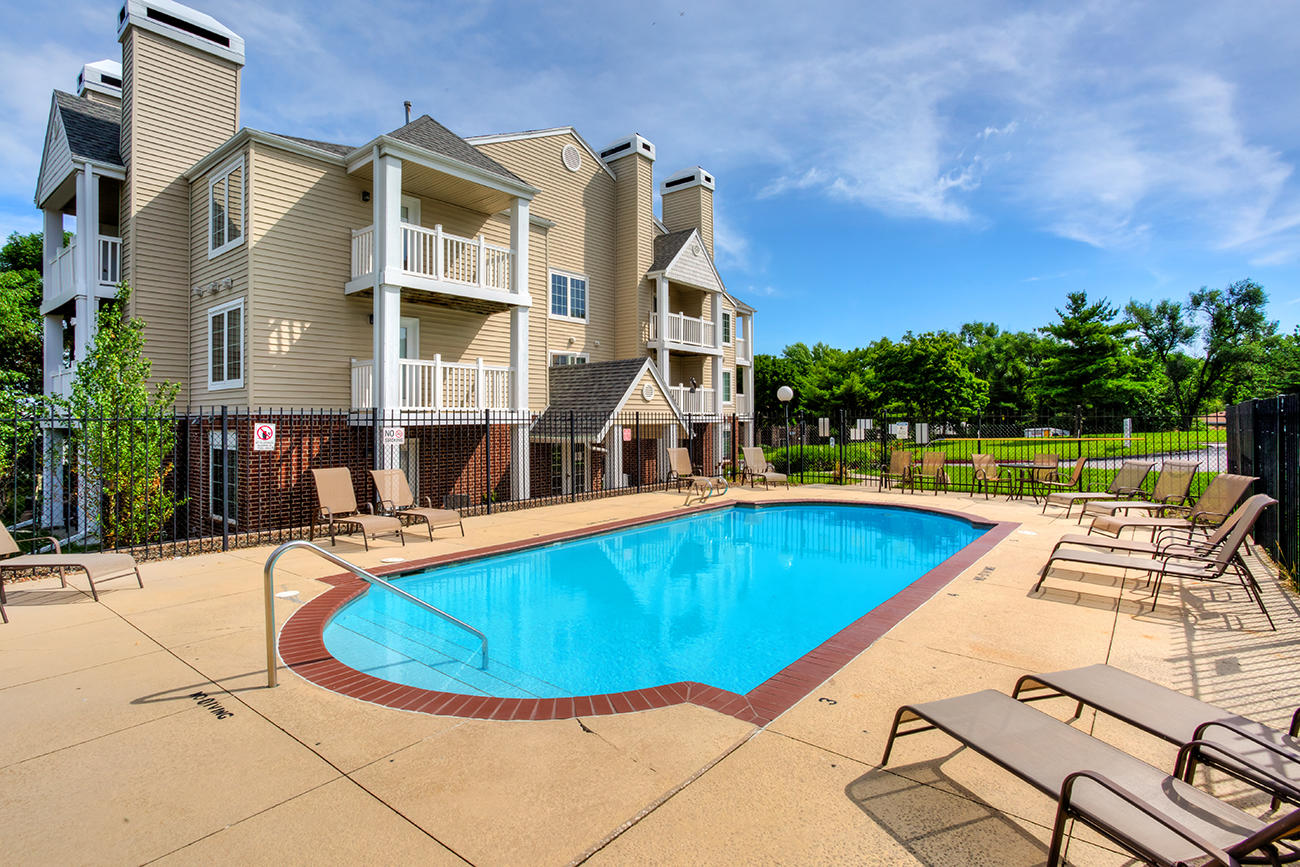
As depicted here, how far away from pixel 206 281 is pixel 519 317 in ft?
22.9

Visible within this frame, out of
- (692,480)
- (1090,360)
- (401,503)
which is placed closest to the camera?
(401,503)

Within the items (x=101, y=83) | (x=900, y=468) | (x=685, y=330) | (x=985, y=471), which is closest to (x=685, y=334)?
(x=685, y=330)

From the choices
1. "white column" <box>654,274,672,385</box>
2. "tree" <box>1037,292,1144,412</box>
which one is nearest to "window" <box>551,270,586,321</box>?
"white column" <box>654,274,672,385</box>

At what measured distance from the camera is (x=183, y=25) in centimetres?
1480

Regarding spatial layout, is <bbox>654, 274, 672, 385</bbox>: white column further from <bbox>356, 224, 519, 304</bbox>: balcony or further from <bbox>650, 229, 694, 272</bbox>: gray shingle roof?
<bbox>356, 224, 519, 304</bbox>: balcony

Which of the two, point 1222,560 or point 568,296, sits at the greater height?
point 568,296

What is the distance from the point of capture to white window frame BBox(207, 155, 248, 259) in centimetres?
1282

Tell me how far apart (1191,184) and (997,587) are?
33.6 m

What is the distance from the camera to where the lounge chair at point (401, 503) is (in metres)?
10.6

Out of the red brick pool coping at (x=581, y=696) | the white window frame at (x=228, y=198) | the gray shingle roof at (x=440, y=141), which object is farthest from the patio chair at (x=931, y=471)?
the white window frame at (x=228, y=198)

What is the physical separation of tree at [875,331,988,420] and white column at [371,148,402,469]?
38093mm

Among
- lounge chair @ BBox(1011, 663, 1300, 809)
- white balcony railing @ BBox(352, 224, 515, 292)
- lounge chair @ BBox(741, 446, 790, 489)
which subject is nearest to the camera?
lounge chair @ BBox(1011, 663, 1300, 809)

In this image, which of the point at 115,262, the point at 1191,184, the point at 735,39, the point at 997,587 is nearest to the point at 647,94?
the point at 735,39

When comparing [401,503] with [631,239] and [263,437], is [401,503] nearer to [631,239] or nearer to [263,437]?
[263,437]
